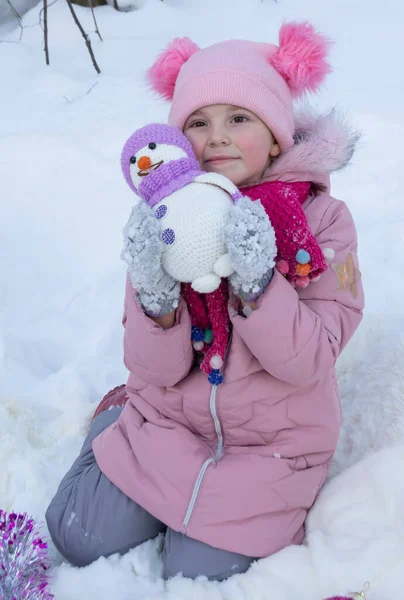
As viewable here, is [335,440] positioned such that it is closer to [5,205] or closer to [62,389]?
[62,389]

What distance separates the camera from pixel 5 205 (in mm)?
2352

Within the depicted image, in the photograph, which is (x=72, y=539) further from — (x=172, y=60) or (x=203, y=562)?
(x=172, y=60)

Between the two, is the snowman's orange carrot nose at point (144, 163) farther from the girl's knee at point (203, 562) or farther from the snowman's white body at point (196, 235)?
the girl's knee at point (203, 562)

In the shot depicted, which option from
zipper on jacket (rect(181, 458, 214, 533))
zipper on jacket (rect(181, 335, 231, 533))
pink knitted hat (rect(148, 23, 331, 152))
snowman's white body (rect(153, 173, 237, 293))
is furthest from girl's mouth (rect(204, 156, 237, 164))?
zipper on jacket (rect(181, 458, 214, 533))

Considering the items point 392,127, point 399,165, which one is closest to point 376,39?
point 392,127

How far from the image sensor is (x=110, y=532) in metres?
1.10


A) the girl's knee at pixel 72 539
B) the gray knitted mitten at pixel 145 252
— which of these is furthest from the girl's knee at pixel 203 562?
the gray knitted mitten at pixel 145 252

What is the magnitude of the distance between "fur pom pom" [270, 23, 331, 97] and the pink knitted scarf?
254mm

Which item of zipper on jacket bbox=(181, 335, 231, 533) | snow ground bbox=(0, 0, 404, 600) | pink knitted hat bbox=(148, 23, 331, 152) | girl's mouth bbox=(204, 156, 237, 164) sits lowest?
snow ground bbox=(0, 0, 404, 600)

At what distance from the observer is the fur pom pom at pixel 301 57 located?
121 centimetres

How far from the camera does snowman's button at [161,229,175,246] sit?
893 mm

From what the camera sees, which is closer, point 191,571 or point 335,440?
point 191,571

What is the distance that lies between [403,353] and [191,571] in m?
0.69

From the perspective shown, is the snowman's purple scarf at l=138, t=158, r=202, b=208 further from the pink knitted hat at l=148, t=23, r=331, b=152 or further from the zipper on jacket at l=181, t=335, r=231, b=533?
the zipper on jacket at l=181, t=335, r=231, b=533
